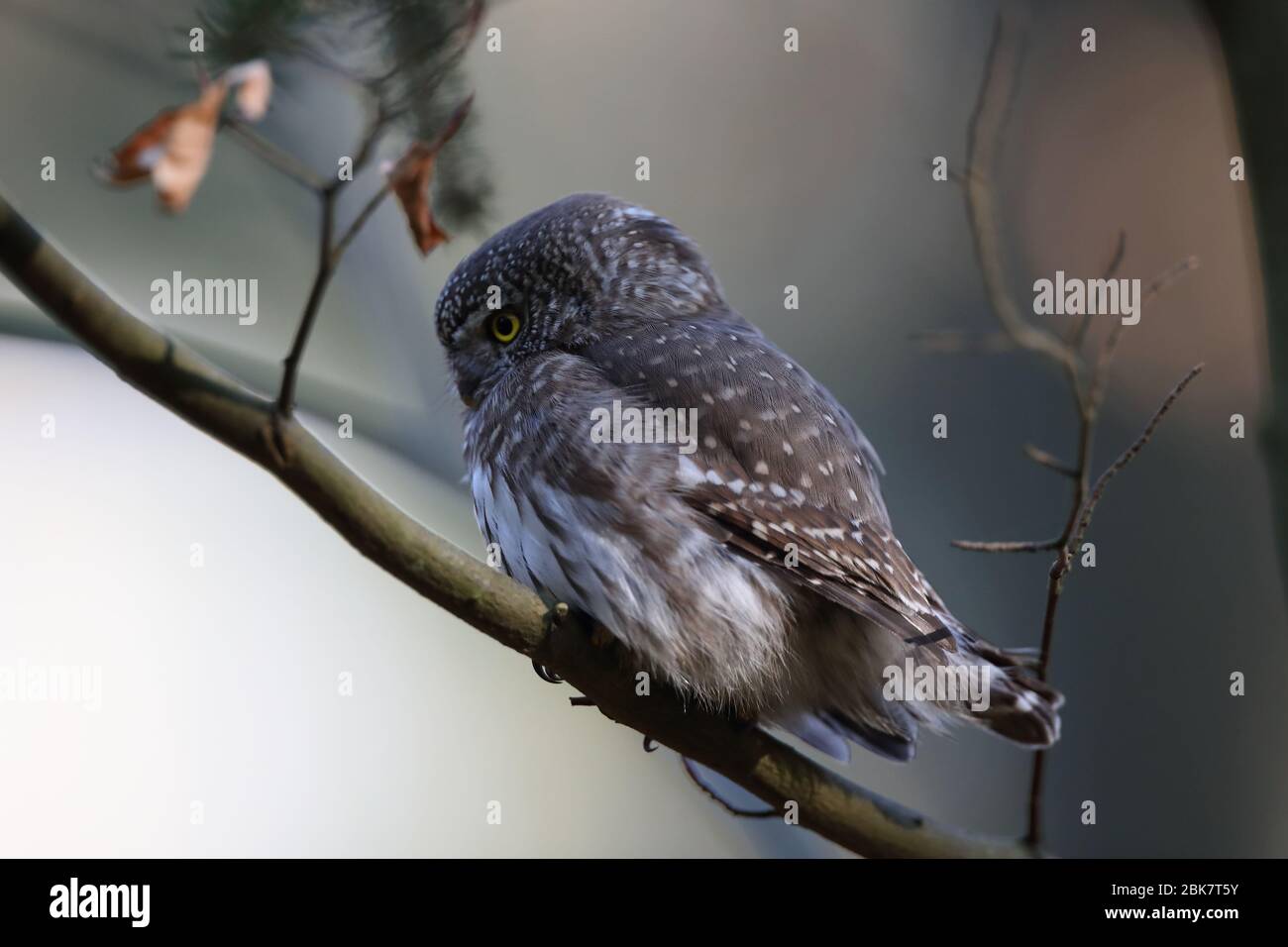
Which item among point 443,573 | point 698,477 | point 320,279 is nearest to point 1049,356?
point 698,477

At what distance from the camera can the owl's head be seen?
2654 millimetres

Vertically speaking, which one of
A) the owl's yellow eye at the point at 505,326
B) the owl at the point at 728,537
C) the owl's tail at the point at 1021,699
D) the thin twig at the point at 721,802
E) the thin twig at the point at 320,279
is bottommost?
the thin twig at the point at 721,802

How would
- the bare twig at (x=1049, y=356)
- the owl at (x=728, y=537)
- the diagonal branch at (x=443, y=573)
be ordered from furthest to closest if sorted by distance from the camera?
the owl at (x=728, y=537) < the bare twig at (x=1049, y=356) < the diagonal branch at (x=443, y=573)

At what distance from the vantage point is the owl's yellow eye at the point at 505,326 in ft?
8.84

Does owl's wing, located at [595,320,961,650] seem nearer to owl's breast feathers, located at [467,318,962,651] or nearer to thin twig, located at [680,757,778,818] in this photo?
owl's breast feathers, located at [467,318,962,651]

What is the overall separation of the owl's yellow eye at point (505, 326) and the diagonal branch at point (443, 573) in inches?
35.8

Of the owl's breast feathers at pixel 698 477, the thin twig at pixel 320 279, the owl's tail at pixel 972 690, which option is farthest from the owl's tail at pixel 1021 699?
the thin twig at pixel 320 279

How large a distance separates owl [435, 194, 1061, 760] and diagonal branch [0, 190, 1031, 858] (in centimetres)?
9

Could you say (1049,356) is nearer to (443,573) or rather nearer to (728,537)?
(728,537)

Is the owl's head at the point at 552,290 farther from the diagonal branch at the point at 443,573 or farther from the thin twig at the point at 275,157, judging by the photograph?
the thin twig at the point at 275,157

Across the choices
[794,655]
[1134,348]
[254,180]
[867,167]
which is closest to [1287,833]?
[1134,348]

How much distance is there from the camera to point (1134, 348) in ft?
13.2

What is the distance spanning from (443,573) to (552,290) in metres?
1.11
